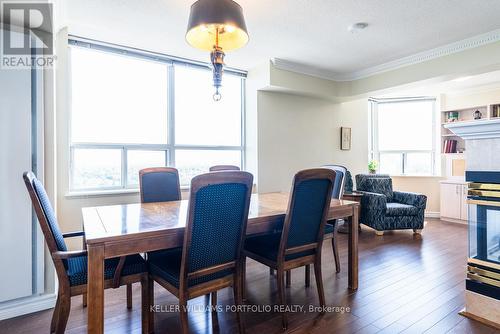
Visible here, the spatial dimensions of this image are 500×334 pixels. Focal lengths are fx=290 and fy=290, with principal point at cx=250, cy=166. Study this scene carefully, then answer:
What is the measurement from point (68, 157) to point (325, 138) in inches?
152

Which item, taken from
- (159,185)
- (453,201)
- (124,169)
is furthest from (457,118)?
(124,169)

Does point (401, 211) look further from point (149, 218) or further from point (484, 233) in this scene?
point (149, 218)

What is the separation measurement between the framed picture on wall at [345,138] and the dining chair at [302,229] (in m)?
3.49

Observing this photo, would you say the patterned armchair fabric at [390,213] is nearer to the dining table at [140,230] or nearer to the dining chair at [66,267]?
the dining table at [140,230]

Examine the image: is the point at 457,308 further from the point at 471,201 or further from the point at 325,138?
the point at 325,138

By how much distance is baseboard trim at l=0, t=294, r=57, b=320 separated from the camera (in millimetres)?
2111

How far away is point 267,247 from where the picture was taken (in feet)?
7.08

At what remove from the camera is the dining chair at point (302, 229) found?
6.39 feet

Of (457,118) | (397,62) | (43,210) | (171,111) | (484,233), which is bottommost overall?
(484,233)

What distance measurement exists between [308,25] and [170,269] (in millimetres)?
2669

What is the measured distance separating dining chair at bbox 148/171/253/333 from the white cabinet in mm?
4968

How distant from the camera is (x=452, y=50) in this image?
139 inches
